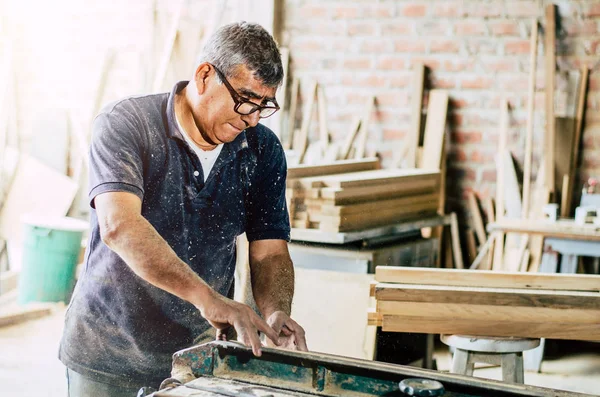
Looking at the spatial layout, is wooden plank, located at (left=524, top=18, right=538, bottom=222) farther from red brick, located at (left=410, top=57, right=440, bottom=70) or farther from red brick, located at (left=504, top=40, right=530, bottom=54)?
red brick, located at (left=410, top=57, right=440, bottom=70)

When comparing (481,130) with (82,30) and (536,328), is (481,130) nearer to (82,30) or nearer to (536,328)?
(536,328)

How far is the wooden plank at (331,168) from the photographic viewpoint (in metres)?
4.22

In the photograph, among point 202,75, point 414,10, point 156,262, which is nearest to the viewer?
point 156,262

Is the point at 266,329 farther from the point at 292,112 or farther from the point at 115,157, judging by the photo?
the point at 292,112

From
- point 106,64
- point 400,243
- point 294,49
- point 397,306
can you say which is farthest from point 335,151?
point 397,306

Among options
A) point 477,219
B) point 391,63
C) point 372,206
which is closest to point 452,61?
point 391,63

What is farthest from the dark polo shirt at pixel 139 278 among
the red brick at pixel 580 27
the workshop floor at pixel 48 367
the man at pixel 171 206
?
the red brick at pixel 580 27

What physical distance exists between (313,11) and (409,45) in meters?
0.81

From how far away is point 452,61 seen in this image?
554 cm

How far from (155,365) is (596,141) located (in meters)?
4.08

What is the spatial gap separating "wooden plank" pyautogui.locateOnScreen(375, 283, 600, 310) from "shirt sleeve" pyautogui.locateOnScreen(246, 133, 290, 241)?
2.82 feet

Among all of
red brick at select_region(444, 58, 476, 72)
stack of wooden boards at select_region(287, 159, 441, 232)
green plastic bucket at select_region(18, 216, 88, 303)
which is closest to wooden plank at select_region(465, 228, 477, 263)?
stack of wooden boards at select_region(287, 159, 441, 232)

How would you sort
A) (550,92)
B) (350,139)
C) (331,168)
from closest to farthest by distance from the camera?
(331,168), (550,92), (350,139)

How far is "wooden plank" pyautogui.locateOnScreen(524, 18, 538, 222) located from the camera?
5.26 m
